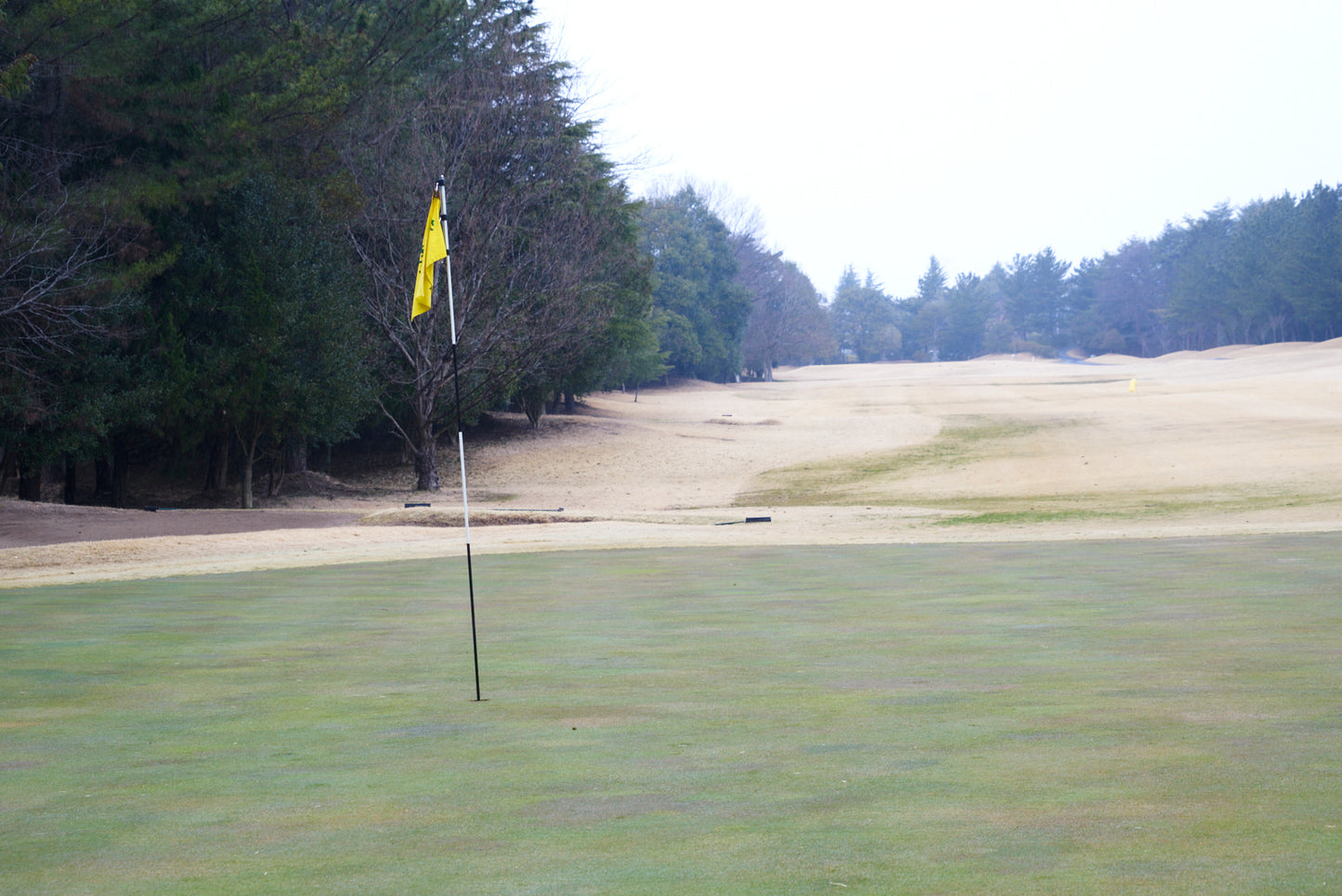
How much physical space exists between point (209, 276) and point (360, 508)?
7568 mm

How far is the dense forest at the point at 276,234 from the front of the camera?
2733cm

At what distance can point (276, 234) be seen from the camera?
106 ft

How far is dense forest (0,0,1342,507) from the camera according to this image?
27328mm

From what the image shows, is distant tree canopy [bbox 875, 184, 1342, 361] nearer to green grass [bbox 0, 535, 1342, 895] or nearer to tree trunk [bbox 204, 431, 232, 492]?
tree trunk [bbox 204, 431, 232, 492]

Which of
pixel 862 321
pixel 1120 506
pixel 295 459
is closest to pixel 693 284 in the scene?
pixel 295 459

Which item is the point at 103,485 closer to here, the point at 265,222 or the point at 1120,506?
the point at 265,222

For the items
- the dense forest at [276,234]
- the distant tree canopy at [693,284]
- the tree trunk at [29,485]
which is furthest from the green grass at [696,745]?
the distant tree canopy at [693,284]

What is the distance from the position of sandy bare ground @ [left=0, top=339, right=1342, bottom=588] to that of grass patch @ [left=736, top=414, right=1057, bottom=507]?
0.15m

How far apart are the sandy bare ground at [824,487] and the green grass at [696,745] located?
9829 millimetres

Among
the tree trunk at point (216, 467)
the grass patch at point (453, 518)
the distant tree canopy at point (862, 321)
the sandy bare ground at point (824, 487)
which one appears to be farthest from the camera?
the distant tree canopy at point (862, 321)

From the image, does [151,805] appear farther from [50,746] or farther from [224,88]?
[224,88]

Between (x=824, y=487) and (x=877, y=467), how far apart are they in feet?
12.2

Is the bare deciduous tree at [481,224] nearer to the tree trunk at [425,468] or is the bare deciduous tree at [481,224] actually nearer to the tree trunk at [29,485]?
the tree trunk at [425,468]

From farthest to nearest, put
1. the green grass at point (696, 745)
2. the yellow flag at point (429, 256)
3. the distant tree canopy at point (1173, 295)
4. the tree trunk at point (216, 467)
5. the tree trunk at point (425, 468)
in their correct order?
the distant tree canopy at point (1173, 295) → the tree trunk at point (425, 468) → the tree trunk at point (216, 467) → the yellow flag at point (429, 256) → the green grass at point (696, 745)
